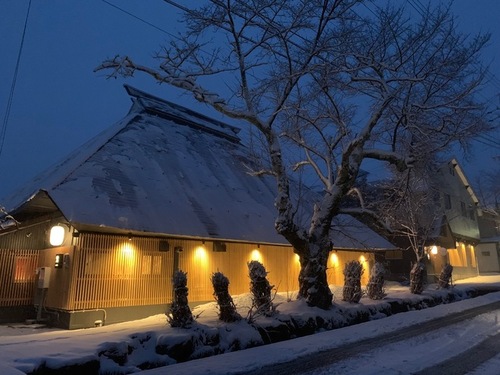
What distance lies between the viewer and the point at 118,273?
1252cm

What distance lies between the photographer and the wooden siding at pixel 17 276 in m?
13.0

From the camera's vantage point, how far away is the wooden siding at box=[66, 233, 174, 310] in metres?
11.6

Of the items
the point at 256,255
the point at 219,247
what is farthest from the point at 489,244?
the point at 219,247

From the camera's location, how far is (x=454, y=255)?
30.6m

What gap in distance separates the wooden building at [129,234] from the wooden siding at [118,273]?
33 millimetres

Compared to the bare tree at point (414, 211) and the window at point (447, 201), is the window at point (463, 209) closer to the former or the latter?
the window at point (447, 201)

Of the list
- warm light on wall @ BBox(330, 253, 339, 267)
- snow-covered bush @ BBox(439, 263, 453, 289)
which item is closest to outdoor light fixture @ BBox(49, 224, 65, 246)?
warm light on wall @ BBox(330, 253, 339, 267)

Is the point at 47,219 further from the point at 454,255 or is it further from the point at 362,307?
the point at 454,255

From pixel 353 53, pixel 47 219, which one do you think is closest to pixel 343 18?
pixel 353 53

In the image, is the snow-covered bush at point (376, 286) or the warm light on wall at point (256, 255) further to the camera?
the warm light on wall at point (256, 255)

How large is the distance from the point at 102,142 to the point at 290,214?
342 inches

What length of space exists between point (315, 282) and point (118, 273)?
6.60 meters

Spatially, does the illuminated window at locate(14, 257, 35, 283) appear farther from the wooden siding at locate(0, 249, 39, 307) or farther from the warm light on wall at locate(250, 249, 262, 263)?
the warm light on wall at locate(250, 249, 262, 263)

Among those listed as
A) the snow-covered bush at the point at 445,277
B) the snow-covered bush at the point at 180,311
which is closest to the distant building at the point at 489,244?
the snow-covered bush at the point at 445,277
